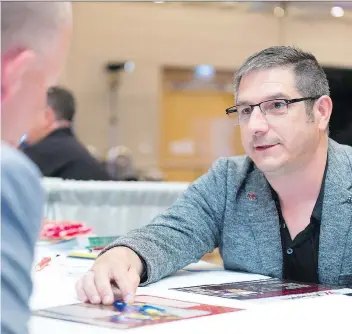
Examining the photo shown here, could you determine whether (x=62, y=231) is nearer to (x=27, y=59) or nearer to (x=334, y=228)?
(x=334, y=228)

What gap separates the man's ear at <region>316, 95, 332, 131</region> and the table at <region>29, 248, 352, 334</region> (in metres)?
0.50

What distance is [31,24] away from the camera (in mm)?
706

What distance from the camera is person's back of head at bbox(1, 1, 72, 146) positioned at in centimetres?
66

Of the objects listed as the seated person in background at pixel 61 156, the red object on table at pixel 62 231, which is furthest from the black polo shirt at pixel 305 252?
the seated person in background at pixel 61 156

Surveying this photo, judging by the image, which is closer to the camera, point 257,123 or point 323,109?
point 257,123

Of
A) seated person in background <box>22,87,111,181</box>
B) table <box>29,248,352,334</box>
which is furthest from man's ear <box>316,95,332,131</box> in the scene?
seated person in background <box>22,87,111,181</box>

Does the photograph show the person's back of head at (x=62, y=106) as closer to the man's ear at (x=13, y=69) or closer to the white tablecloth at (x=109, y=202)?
the white tablecloth at (x=109, y=202)

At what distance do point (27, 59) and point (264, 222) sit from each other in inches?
55.7

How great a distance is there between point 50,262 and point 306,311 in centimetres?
95

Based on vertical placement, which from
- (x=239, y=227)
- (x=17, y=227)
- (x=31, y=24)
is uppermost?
(x=31, y=24)

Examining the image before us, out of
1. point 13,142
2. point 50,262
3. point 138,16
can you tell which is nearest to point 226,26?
point 138,16

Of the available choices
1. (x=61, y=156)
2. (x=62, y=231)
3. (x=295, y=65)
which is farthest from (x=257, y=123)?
(x=61, y=156)

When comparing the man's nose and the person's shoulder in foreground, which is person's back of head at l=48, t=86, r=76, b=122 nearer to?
the man's nose

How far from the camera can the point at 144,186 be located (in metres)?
3.27
